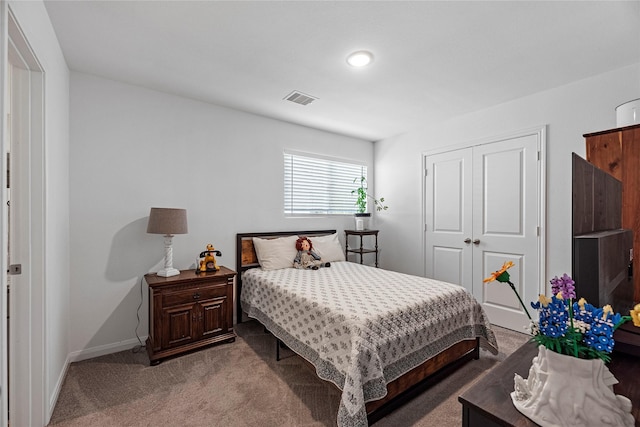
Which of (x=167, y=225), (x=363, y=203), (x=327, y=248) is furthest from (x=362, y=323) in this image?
(x=363, y=203)

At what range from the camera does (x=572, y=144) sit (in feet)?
9.05

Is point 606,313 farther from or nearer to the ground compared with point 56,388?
farther from the ground

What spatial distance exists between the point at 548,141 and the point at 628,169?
0.94 m

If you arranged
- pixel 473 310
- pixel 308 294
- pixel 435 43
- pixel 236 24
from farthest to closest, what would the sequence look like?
pixel 473 310 → pixel 308 294 → pixel 435 43 → pixel 236 24

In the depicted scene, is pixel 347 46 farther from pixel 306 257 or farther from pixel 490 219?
pixel 490 219

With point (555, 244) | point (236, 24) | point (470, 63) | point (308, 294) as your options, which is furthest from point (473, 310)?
point (236, 24)

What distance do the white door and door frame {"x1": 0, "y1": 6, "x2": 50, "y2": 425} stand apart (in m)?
3.88

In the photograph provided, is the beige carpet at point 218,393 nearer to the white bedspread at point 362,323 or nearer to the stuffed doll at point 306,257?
the white bedspread at point 362,323

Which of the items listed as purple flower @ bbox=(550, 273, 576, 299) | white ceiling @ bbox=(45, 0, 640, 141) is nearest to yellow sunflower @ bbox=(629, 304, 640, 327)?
purple flower @ bbox=(550, 273, 576, 299)

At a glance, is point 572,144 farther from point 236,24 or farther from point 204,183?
point 204,183

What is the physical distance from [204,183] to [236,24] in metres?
1.72

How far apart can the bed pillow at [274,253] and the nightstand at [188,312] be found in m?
0.49

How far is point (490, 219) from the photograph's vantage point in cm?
339

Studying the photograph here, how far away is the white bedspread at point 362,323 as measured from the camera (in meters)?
1.70
